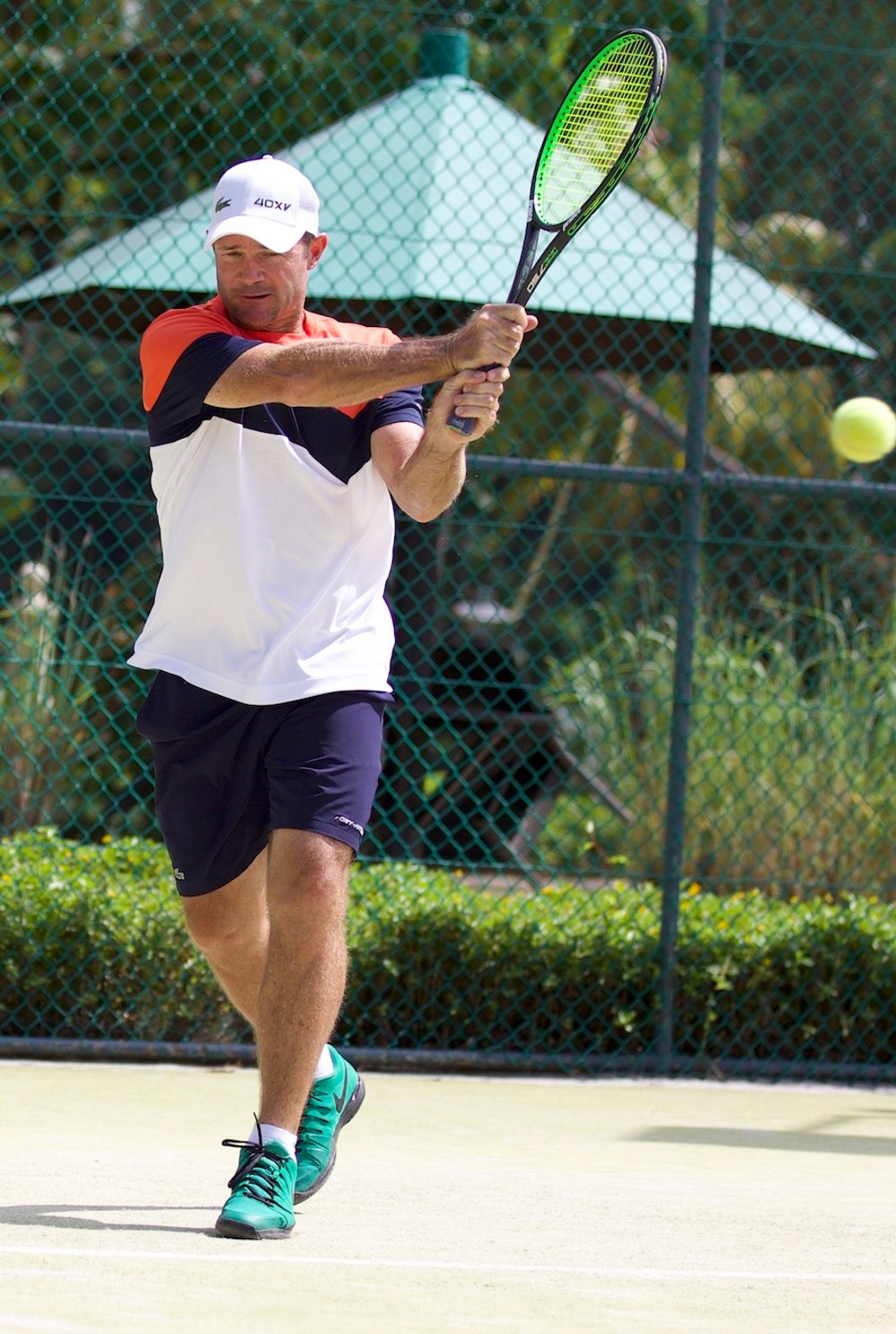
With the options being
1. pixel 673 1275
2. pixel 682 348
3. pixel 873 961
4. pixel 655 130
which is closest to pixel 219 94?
pixel 682 348

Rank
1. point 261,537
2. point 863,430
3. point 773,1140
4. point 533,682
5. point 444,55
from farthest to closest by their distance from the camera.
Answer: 1. point 533,682
2. point 444,55
3. point 863,430
4. point 773,1140
5. point 261,537

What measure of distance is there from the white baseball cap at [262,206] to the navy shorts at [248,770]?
76cm

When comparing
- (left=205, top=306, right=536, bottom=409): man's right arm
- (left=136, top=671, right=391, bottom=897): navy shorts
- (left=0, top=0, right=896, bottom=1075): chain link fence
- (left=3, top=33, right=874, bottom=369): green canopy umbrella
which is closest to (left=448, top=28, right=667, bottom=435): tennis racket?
(left=205, top=306, right=536, bottom=409): man's right arm

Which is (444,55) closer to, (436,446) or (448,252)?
(448,252)

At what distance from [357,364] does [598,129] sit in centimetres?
92

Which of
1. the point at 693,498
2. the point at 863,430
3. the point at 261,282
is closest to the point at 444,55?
the point at 863,430

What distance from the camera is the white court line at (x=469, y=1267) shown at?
272 centimetres

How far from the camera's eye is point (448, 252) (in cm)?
646

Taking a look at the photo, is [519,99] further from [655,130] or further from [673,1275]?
[673,1275]

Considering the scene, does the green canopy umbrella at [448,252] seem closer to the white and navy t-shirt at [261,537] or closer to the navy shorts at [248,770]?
the white and navy t-shirt at [261,537]

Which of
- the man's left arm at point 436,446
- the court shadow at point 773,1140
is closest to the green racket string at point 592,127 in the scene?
the man's left arm at point 436,446

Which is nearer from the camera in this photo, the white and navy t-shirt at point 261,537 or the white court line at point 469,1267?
the white court line at point 469,1267

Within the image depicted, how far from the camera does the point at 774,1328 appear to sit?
2486 mm

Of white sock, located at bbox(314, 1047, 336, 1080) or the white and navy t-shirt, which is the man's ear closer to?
the white and navy t-shirt
